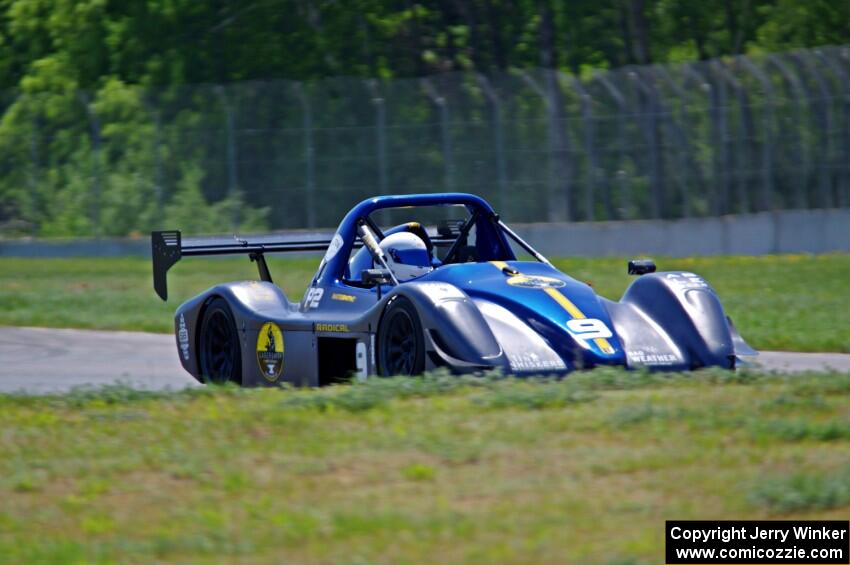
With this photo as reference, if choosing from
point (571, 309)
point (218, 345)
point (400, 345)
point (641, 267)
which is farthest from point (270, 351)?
point (641, 267)

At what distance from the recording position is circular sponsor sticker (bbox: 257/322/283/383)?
34.6 ft

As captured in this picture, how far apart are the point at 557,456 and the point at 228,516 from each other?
1545 millimetres

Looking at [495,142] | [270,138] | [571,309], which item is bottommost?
[571,309]

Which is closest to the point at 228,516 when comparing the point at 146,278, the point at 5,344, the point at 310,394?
the point at 310,394

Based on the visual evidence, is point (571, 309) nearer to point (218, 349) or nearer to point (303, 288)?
point (218, 349)

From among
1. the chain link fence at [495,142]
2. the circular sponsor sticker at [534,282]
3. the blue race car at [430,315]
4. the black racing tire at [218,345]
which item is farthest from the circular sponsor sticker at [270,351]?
the chain link fence at [495,142]

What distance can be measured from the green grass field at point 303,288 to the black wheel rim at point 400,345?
4.88 meters

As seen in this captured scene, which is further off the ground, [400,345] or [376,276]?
[376,276]

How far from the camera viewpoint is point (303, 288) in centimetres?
2062

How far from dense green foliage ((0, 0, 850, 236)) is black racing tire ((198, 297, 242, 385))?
1412 cm

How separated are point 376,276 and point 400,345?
75cm

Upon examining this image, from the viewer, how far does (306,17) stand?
3209 cm

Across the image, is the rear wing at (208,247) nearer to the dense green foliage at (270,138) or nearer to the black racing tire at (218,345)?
the black racing tire at (218,345)

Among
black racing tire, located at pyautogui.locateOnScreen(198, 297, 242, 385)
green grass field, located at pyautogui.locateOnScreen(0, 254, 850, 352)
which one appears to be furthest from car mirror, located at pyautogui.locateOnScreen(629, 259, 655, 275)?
green grass field, located at pyautogui.locateOnScreen(0, 254, 850, 352)
